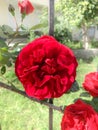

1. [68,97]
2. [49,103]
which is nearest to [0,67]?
[49,103]

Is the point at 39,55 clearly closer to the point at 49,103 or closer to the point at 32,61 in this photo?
the point at 32,61

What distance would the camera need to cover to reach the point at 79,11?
445 centimetres

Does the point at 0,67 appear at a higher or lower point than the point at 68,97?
higher

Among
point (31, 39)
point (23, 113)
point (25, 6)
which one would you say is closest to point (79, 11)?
point (31, 39)

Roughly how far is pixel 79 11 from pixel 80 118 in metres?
4.10

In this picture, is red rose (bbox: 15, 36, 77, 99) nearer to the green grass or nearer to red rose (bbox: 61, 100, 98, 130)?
red rose (bbox: 61, 100, 98, 130)

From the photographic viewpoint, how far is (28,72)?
433mm

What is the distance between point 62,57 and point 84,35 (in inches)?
187

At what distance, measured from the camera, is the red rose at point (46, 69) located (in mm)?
430

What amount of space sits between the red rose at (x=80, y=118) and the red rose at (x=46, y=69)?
4 cm

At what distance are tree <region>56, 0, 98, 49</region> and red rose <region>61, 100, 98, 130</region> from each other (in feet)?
13.3

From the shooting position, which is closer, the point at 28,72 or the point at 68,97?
the point at 28,72

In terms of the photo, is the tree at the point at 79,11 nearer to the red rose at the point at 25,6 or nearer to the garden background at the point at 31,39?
the garden background at the point at 31,39

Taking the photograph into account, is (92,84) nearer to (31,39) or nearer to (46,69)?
(46,69)
